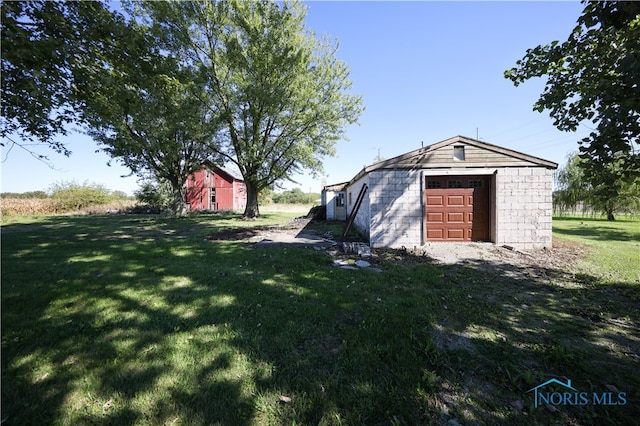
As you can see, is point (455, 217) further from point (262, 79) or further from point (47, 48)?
point (262, 79)

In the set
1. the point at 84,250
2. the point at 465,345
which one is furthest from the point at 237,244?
the point at 465,345

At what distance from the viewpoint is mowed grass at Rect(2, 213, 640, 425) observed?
2.05m

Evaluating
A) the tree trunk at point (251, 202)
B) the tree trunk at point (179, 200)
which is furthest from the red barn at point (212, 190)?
the tree trunk at point (251, 202)

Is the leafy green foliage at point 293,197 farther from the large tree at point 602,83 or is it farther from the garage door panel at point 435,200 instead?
the large tree at point 602,83

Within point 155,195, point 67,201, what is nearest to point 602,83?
point 155,195

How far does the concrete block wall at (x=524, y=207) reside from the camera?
8539 mm

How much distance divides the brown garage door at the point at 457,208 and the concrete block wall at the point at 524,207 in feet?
1.69

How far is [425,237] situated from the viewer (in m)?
8.66

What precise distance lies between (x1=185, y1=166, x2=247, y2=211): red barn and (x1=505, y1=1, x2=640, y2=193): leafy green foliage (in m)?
29.1

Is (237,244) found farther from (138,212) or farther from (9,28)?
(138,212)

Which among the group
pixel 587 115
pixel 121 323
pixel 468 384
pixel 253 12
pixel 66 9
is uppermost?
pixel 253 12

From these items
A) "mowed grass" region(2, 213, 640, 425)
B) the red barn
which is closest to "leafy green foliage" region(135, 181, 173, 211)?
the red barn

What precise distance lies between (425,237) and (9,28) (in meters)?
10.6

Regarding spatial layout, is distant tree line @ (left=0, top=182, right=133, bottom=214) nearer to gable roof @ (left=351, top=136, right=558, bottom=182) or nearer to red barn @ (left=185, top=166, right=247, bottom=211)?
red barn @ (left=185, top=166, right=247, bottom=211)
